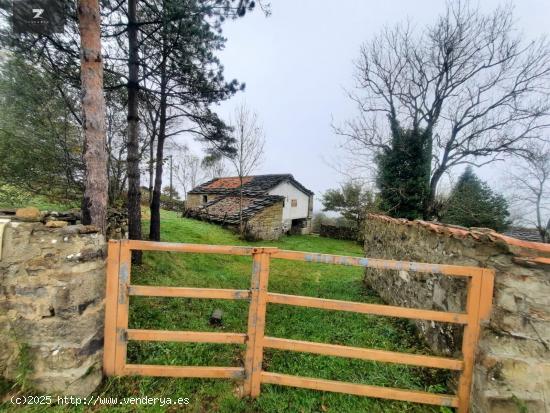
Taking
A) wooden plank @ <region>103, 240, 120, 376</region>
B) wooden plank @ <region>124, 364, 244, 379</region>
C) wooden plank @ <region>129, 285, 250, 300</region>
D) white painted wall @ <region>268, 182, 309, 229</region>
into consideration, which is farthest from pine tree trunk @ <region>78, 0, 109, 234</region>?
white painted wall @ <region>268, 182, 309, 229</region>

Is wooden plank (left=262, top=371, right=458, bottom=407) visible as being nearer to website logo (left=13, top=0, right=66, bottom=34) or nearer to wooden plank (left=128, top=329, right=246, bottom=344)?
wooden plank (left=128, top=329, right=246, bottom=344)

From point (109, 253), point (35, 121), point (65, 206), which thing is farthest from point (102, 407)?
point (35, 121)

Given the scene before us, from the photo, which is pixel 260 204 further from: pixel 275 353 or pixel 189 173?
pixel 189 173

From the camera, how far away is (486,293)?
2.12 m

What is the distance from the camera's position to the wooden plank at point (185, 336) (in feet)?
7.34

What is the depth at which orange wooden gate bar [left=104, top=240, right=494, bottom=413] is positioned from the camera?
2.14 metres

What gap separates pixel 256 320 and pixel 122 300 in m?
1.24

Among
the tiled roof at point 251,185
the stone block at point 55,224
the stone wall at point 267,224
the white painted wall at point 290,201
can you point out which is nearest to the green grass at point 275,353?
the stone block at point 55,224

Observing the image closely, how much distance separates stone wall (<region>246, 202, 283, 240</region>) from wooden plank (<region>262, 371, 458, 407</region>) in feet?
40.9

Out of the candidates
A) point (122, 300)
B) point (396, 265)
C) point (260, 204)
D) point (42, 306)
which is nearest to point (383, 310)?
point (396, 265)

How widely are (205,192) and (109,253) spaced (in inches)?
802

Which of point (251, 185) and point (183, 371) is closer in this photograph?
point (183, 371)

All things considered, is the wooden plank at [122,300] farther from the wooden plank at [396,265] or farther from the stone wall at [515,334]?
the stone wall at [515,334]

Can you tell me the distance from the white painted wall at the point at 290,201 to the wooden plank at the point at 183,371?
17.5 metres
